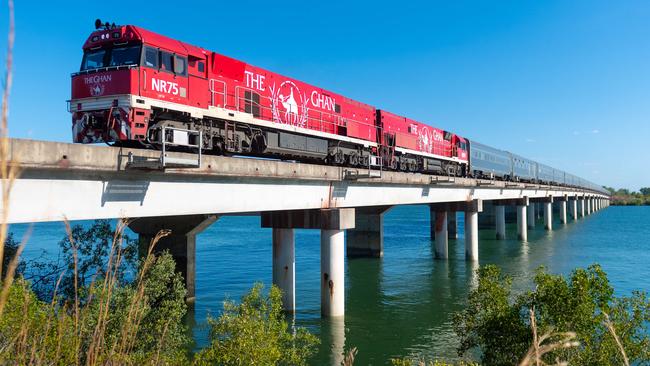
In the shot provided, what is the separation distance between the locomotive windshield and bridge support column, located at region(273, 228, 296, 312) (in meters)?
10.8

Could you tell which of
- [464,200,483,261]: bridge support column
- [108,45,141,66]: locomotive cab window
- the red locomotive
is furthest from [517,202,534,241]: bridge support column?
[108,45,141,66]: locomotive cab window

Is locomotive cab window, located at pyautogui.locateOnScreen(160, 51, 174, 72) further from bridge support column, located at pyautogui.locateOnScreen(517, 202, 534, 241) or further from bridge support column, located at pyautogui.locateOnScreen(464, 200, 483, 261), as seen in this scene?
bridge support column, located at pyautogui.locateOnScreen(517, 202, 534, 241)

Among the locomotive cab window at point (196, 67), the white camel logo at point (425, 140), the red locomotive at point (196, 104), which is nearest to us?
the red locomotive at point (196, 104)

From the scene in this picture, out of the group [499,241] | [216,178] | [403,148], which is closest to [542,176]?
[499,241]

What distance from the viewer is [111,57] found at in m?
15.5

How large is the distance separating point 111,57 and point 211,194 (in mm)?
5767

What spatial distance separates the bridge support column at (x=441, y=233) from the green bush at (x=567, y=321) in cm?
2874

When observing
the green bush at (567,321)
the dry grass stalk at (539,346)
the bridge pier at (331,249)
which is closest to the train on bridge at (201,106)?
the bridge pier at (331,249)

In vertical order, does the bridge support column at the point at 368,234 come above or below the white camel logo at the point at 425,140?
below

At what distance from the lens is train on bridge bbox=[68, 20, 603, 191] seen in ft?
47.1

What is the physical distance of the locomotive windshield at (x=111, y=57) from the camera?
15102 mm

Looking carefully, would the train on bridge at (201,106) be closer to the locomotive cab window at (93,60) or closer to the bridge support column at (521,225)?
the locomotive cab window at (93,60)

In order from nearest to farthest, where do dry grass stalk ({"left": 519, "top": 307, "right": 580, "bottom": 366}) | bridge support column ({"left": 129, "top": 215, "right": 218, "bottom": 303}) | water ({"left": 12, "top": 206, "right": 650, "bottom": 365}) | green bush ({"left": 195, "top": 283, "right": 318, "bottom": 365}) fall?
1. dry grass stalk ({"left": 519, "top": 307, "right": 580, "bottom": 366})
2. green bush ({"left": 195, "top": 283, "right": 318, "bottom": 365})
3. water ({"left": 12, "top": 206, "right": 650, "bottom": 365})
4. bridge support column ({"left": 129, "top": 215, "right": 218, "bottom": 303})

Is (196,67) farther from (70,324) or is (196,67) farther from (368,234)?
(368,234)
